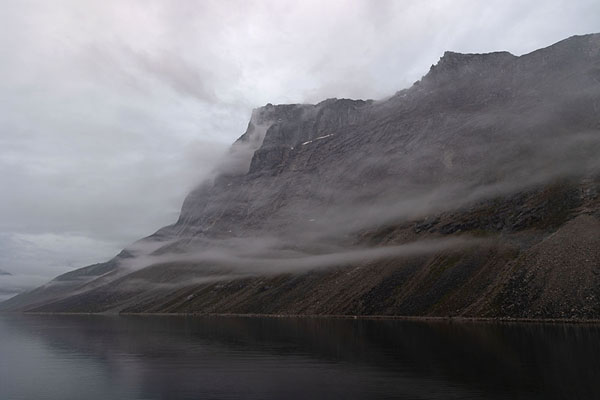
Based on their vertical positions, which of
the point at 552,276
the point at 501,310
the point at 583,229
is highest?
the point at 583,229

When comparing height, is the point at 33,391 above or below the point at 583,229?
below

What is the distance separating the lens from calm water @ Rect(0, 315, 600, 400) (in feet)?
168

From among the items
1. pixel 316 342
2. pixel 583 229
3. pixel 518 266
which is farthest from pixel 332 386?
pixel 583 229

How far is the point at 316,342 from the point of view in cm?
10644

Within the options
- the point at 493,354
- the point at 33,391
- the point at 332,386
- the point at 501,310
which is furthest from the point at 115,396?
the point at 501,310

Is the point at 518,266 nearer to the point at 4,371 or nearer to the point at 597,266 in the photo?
the point at 597,266

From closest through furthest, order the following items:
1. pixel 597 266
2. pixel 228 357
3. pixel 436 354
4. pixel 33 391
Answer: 1. pixel 33 391
2. pixel 436 354
3. pixel 228 357
4. pixel 597 266

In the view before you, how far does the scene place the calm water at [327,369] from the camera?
51188mm

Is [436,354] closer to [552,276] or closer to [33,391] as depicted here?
[33,391]

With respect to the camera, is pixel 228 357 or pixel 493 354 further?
pixel 228 357

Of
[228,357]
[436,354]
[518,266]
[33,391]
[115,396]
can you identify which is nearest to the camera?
[115,396]

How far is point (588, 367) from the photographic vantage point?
59.4 metres

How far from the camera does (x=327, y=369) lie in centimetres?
6762

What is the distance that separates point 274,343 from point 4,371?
52.9 m
